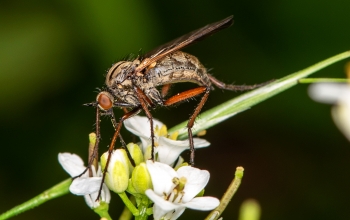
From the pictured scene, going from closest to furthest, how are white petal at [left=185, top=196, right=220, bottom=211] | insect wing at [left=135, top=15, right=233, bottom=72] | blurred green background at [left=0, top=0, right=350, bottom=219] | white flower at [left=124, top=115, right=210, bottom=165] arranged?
white petal at [left=185, top=196, right=220, bottom=211] < white flower at [left=124, top=115, right=210, bottom=165] < insect wing at [left=135, top=15, right=233, bottom=72] < blurred green background at [left=0, top=0, right=350, bottom=219]

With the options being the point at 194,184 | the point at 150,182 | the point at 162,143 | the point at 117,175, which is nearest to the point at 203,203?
the point at 194,184

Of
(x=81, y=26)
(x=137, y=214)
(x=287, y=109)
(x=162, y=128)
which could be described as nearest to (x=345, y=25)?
(x=287, y=109)

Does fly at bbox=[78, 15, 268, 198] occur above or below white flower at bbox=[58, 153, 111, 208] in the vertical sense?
above

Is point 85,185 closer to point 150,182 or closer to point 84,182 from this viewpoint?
point 84,182

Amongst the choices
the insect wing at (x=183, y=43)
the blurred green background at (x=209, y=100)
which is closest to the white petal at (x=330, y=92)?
the insect wing at (x=183, y=43)

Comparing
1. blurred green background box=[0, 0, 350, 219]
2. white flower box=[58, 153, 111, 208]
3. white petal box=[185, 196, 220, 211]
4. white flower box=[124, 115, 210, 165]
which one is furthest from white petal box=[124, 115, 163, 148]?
blurred green background box=[0, 0, 350, 219]

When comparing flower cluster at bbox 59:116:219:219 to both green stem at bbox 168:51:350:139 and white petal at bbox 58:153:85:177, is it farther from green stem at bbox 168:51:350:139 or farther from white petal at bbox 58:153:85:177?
green stem at bbox 168:51:350:139
